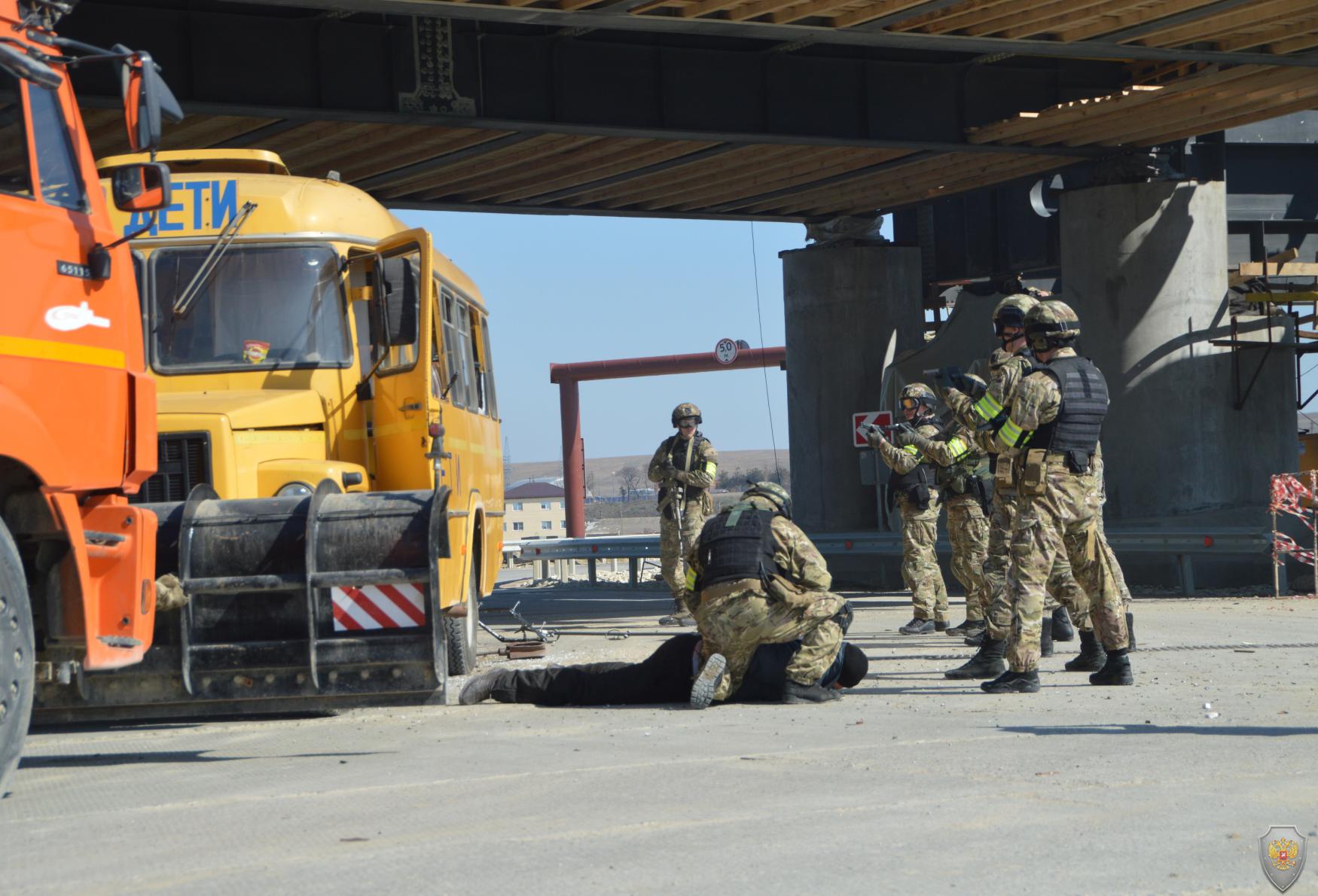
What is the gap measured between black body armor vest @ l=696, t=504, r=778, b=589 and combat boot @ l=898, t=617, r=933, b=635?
193 inches

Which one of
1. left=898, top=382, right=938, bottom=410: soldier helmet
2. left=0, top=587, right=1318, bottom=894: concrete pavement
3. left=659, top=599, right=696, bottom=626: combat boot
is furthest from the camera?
left=659, top=599, right=696, bottom=626: combat boot

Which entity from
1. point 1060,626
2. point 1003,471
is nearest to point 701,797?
point 1003,471

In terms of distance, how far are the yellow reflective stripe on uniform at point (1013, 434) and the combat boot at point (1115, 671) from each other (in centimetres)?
131

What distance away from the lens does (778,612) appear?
27.6 ft

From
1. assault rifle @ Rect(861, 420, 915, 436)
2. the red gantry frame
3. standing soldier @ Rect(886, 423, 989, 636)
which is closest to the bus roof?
assault rifle @ Rect(861, 420, 915, 436)

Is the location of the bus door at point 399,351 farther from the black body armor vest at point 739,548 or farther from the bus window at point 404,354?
the black body armor vest at point 739,548

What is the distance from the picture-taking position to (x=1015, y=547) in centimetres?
895

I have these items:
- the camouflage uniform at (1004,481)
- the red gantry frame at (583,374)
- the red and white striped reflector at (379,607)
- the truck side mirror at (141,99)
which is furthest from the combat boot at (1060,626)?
the red gantry frame at (583,374)

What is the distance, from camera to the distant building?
69312 mm

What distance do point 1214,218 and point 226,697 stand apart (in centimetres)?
1569

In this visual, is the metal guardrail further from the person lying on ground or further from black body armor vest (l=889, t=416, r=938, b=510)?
the person lying on ground

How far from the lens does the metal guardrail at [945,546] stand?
56.0 feet

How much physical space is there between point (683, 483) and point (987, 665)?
5.84m

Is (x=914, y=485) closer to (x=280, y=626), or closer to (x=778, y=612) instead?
(x=778, y=612)
